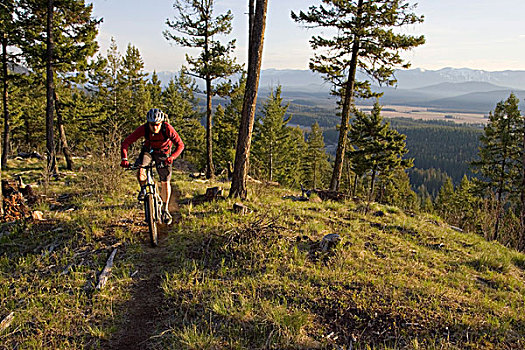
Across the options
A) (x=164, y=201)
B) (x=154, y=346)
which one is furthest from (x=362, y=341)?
(x=164, y=201)

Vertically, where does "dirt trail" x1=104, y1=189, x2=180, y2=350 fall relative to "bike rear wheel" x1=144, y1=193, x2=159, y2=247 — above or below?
below

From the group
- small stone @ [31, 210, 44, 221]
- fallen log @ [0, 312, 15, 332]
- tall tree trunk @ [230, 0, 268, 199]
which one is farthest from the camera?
tall tree trunk @ [230, 0, 268, 199]

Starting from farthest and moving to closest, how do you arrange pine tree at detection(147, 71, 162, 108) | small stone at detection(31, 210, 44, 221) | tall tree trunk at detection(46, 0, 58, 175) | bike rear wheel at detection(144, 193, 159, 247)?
pine tree at detection(147, 71, 162, 108)
tall tree trunk at detection(46, 0, 58, 175)
small stone at detection(31, 210, 44, 221)
bike rear wheel at detection(144, 193, 159, 247)

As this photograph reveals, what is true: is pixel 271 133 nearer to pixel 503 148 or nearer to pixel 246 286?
pixel 503 148

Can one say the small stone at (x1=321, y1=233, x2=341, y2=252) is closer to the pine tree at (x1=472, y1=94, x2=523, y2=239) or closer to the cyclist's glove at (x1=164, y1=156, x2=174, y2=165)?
the cyclist's glove at (x1=164, y1=156, x2=174, y2=165)

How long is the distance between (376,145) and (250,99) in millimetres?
23912

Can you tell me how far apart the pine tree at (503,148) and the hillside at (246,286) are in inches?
869

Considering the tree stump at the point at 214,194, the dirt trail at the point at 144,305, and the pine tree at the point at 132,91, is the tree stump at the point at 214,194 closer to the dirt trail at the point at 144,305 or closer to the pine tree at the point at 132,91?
the dirt trail at the point at 144,305

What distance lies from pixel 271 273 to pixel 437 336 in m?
2.35

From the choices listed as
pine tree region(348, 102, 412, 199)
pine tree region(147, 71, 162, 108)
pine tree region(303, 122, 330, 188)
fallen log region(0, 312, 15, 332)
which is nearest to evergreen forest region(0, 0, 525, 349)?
fallen log region(0, 312, 15, 332)

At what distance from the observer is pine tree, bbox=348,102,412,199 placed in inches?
1147

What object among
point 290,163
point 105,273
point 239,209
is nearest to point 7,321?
point 105,273

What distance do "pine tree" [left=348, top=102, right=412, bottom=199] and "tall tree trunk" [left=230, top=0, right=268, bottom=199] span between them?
74.7 feet

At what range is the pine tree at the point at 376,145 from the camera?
29.1 meters
